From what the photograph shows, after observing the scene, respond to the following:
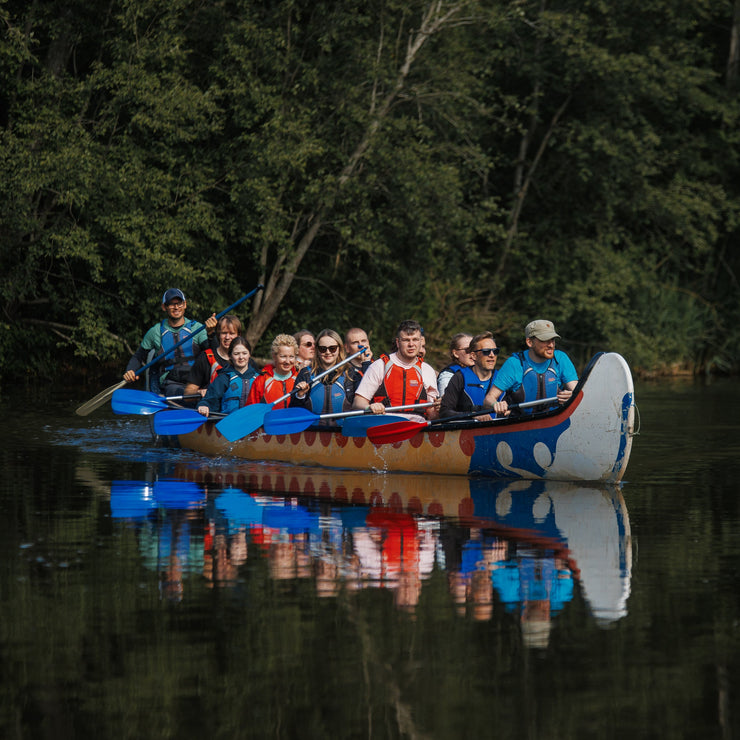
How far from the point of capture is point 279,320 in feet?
73.0

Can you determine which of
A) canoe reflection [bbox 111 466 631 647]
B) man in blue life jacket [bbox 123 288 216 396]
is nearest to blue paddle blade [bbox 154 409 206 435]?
canoe reflection [bbox 111 466 631 647]

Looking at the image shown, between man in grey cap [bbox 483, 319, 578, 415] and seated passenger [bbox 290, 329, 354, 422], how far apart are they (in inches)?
62.3

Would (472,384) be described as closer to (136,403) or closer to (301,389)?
(301,389)

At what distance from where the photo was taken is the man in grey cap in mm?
9789

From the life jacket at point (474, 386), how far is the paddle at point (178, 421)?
2.41 meters

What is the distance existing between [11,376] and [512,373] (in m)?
13.5

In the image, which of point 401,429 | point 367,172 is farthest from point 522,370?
point 367,172

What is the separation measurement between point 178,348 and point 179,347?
1cm

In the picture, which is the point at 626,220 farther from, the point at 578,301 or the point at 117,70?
the point at 117,70

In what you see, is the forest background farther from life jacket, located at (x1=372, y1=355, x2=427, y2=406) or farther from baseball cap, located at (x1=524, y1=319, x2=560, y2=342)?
baseball cap, located at (x1=524, y1=319, x2=560, y2=342)

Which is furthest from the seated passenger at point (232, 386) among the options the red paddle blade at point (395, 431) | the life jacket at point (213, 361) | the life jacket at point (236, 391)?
the red paddle blade at point (395, 431)

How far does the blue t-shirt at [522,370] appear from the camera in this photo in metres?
9.84

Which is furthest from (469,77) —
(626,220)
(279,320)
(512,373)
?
(512,373)

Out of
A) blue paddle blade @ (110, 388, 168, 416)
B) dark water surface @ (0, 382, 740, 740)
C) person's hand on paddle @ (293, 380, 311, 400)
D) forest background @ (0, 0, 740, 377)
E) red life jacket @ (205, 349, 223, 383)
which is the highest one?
forest background @ (0, 0, 740, 377)
